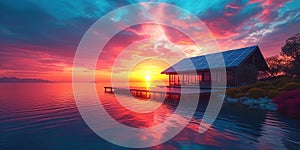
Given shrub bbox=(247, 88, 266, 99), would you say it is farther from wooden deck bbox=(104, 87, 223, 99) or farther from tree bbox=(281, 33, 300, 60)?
tree bbox=(281, 33, 300, 60)

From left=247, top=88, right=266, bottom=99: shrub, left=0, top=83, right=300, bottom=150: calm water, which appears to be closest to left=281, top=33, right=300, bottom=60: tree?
left=247, top=88, right=266, bottom=99: shrub

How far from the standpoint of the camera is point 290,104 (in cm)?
1223

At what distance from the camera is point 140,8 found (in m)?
23.9

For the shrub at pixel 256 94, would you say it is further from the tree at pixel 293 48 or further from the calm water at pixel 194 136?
the tree at pixel 293 48

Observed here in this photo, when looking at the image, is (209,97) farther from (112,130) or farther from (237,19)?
(112,130)

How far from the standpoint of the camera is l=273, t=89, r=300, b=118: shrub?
Answer: 455 inches

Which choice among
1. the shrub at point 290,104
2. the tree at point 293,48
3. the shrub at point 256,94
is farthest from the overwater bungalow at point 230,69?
the shrub at point 290,104

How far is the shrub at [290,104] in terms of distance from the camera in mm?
11547

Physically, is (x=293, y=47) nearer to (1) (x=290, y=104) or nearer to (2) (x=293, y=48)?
(2) (x=293, y=48)

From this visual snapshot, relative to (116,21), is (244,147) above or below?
below

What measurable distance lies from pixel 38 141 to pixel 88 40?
773 inches

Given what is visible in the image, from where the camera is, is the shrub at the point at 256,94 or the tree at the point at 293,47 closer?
the shrub at the point at 256,94

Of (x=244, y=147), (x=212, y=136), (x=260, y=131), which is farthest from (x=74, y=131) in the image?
(x=260, y=131)

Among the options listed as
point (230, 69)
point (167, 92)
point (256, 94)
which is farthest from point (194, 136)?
point (230, 69)
